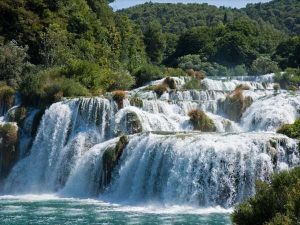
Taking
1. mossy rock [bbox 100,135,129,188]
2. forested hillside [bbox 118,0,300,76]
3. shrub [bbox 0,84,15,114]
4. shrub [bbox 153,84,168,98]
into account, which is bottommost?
mossy rock [bbox 100,135,129,188]

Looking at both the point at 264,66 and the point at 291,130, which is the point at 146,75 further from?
the point at 264,66

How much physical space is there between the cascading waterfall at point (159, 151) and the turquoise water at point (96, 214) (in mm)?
1237

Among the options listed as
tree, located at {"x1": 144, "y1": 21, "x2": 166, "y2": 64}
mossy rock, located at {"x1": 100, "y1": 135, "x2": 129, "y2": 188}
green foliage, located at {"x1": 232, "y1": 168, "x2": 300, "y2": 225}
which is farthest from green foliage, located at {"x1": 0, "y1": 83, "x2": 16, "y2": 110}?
tree, located at {"x1": 144, "y1": 21, "x2": 166, "y2": 64}

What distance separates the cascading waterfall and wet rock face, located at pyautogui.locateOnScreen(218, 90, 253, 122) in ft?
1.25

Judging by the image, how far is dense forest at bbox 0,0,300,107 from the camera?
40938mm

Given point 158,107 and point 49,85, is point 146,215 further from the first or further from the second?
point 49,85

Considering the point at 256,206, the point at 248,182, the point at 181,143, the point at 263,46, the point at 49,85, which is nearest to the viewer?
the point at 256,206

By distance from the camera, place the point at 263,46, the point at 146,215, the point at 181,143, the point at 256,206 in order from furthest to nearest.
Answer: the point at 263,46 → the point at 181,143 → the point at 146,215 → the point at 256,206

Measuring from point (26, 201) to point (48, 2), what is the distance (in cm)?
3070

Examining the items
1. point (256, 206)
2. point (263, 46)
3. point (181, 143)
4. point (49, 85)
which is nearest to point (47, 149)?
point (49, 85)

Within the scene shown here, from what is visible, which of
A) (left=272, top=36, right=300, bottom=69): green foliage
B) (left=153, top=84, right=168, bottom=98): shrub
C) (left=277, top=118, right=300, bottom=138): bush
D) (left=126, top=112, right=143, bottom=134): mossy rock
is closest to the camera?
(left=277, top=118, right=300, bottom=138): bush

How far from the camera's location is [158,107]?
112 ft

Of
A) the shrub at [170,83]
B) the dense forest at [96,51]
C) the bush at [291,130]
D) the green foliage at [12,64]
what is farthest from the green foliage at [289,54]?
the bush at [291,130]

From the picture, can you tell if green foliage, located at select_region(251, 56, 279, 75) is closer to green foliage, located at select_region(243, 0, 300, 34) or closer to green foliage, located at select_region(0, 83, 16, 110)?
green foliage, located at select_region(0, 83, 16, 110)
